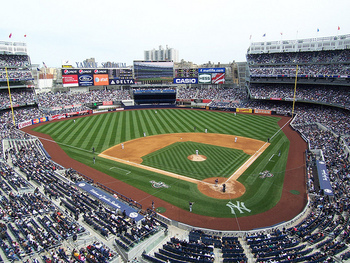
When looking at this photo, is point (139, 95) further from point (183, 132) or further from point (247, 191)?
point (247, 191)

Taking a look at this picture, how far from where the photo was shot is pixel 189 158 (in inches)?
1231

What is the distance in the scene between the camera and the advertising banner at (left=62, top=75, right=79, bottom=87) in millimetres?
68781

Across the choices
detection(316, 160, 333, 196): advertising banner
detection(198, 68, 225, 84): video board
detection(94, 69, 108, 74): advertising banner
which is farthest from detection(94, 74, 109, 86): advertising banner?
detection(316, 160, 333, 196): advertising banner

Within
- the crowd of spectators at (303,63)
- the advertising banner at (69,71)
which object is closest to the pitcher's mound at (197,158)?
the crowd of spectators at (303,63)

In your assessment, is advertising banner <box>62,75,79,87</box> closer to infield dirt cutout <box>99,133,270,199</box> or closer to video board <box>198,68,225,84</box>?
video board <box>198,68,225,84</box>

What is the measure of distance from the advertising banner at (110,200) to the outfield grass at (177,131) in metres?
3.84

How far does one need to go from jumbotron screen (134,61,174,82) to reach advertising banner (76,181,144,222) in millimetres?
57432

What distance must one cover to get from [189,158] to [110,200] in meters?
13.3

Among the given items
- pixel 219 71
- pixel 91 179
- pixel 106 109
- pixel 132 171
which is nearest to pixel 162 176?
pixel 132 171

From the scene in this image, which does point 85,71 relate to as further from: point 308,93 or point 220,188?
point 220,188

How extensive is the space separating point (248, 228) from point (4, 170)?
24192mm

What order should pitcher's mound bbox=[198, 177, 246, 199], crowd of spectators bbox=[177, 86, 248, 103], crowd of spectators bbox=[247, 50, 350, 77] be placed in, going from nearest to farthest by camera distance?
pitcher's mound bbox=[198, 177, 246, 199] < crowd of spectators bbox=[247, 50, 350, 77] < crowd of spectators bbox=[177, 86, 248, 103]

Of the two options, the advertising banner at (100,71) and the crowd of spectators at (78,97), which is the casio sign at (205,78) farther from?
the advertising banner at (100,71)

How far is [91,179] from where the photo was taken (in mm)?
24984
